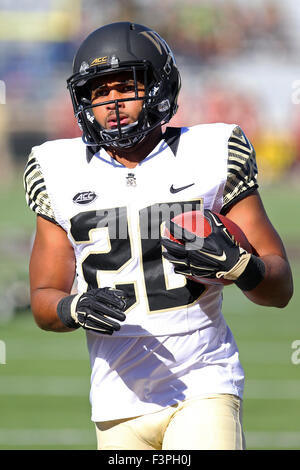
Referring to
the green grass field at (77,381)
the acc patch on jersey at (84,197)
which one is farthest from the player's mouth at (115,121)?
the green grass field at (77,381)

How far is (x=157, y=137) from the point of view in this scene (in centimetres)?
315

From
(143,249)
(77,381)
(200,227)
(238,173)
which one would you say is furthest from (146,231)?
(77,381)

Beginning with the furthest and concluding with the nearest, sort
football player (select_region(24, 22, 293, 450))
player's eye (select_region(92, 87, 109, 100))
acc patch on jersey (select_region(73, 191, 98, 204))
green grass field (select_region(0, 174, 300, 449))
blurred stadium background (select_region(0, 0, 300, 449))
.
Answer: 1. blurred stadium background (select_region(0, 0, 300, 449))
2. green grass field (select_region(0, 174, 300, 449))
3. player's eye (select_region(92, 87, 109, 100))
4. acc patch on jersey (select_region(73, 191, 98, 204))
5. football player (select_region(24, 22, 293, 450))

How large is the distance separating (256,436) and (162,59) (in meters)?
3.30

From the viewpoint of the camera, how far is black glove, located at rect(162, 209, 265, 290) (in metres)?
2.67

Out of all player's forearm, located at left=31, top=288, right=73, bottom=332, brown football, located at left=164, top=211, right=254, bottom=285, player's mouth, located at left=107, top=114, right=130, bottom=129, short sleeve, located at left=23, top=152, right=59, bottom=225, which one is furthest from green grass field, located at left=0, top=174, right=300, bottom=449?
player's mouth, located at left=107, top=114, right=130, bottom=129

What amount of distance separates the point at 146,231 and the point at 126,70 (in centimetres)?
57

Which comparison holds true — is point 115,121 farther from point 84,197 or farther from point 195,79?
point 195,79

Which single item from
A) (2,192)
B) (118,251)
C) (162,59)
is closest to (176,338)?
(118,251)

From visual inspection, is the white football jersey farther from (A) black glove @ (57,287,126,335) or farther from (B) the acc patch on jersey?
(A) black glove @ (57,287,126,335)

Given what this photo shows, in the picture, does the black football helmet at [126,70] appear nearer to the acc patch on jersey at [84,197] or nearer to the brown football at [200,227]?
the acc patch on jersey at [84,197]

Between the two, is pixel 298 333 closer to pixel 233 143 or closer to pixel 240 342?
pixel 240 342

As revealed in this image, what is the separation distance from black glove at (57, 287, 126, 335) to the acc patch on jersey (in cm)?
36

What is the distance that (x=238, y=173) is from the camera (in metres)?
3.00
